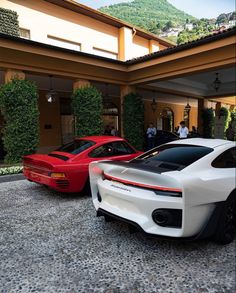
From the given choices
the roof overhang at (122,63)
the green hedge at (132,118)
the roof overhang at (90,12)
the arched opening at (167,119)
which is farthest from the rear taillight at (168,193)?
the arched opening at (167,119)

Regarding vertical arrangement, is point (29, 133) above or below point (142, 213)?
above

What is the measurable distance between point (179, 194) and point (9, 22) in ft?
40.6

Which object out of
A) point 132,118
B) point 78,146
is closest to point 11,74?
point 78,146

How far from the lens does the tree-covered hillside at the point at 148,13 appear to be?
41.4 meters

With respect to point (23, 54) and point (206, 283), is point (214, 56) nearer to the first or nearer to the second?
point (23, 54)

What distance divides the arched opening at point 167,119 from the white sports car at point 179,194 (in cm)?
1936

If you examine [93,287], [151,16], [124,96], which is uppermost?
[151,16]

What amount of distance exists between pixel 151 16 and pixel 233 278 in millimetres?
56246

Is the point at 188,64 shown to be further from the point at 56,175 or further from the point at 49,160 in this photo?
the point at 56,175

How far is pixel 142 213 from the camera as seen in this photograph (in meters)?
3.06

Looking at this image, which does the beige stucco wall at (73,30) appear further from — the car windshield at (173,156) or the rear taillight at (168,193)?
the rear taillight at (168,193)

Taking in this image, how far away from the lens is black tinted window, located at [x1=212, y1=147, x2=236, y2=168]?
11.3 ft

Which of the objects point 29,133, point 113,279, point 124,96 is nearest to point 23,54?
point 29,133

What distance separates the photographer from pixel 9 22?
11852 mm
